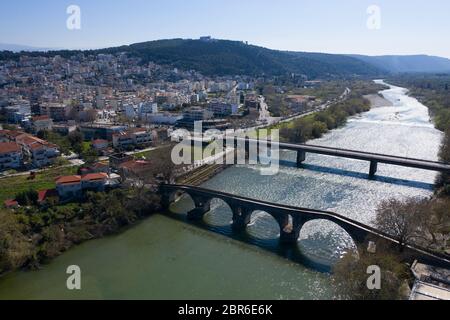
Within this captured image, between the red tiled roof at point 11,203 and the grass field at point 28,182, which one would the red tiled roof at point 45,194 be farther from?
the grass field at point 28,182

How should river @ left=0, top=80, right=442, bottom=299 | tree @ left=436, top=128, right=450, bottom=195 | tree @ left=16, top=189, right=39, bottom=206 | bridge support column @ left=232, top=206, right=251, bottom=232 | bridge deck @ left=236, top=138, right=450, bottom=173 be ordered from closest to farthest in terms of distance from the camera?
river @ left=0, top=80, right=442, bottom=299
bridge support column @ left=232, top=206, right=251, bottom=232
tree @ left=16, top=189, right=39, bottom=206
tree @ left=436, top=128, right=450, bottom=195
bridge deck @ left=236, top=138, right=450, bottom=173

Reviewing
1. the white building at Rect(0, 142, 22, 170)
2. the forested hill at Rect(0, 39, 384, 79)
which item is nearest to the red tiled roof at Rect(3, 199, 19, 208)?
the white building at Rect(0, 142, 22, 170)

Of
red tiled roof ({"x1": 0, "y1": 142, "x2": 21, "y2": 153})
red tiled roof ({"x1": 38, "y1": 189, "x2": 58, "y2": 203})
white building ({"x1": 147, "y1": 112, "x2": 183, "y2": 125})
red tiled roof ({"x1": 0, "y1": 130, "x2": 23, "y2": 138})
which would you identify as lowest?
red tiled roof ({"x1": 38, "y1": 189, "x2": 58, "y2": 203})

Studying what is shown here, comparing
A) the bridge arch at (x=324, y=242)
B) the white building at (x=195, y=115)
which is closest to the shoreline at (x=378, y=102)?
the white building at (x=195, y=115)

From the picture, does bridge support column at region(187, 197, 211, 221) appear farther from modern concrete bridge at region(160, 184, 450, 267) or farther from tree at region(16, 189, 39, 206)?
tree at region(16, 189, 39, 206)

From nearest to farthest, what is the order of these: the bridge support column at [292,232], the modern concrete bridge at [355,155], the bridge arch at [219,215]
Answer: the bridge support column at [292,232], the bridge arch at [219,215], the modern concrete bridge at [355,155]

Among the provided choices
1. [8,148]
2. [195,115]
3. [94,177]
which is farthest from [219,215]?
[195,115]
